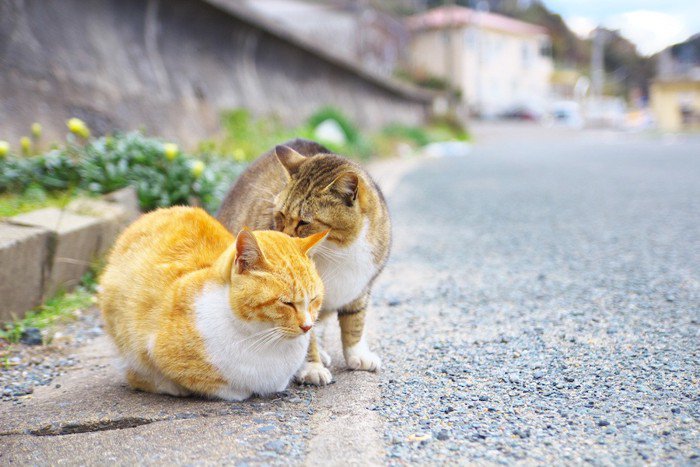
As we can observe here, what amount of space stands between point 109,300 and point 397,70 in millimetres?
29205

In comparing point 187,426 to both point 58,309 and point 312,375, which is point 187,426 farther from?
point 58,309

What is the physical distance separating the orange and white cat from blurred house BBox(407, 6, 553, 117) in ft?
112

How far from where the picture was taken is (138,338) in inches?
97.7

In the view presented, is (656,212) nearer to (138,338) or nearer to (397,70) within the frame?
(138,338)

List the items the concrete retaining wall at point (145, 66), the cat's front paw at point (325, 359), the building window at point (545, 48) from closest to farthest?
the cat's front paw at point (325, 359) → the concrete retaining wall at point (145, 66) → the building window at point (545, 48)

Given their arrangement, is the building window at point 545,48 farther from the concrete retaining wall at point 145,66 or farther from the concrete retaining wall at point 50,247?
the concrete retaining wall at point 50,247

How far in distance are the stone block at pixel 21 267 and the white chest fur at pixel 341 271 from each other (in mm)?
1570

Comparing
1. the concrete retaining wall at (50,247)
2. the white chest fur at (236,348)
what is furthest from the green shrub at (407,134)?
the white chest fur at (236,348)

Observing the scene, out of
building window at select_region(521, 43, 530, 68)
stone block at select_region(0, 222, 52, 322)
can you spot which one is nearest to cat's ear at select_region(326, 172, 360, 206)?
stone block at select_region(0, 222, 52, 322)

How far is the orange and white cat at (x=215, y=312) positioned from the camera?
2270mm

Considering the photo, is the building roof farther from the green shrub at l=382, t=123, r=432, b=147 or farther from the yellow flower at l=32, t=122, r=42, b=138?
the yellow flower at l=32, t=122, r=42, b=138

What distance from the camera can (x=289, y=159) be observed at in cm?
310

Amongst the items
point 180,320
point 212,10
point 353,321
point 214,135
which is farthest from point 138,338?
point 212,10

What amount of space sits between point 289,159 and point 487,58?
1715 inches
